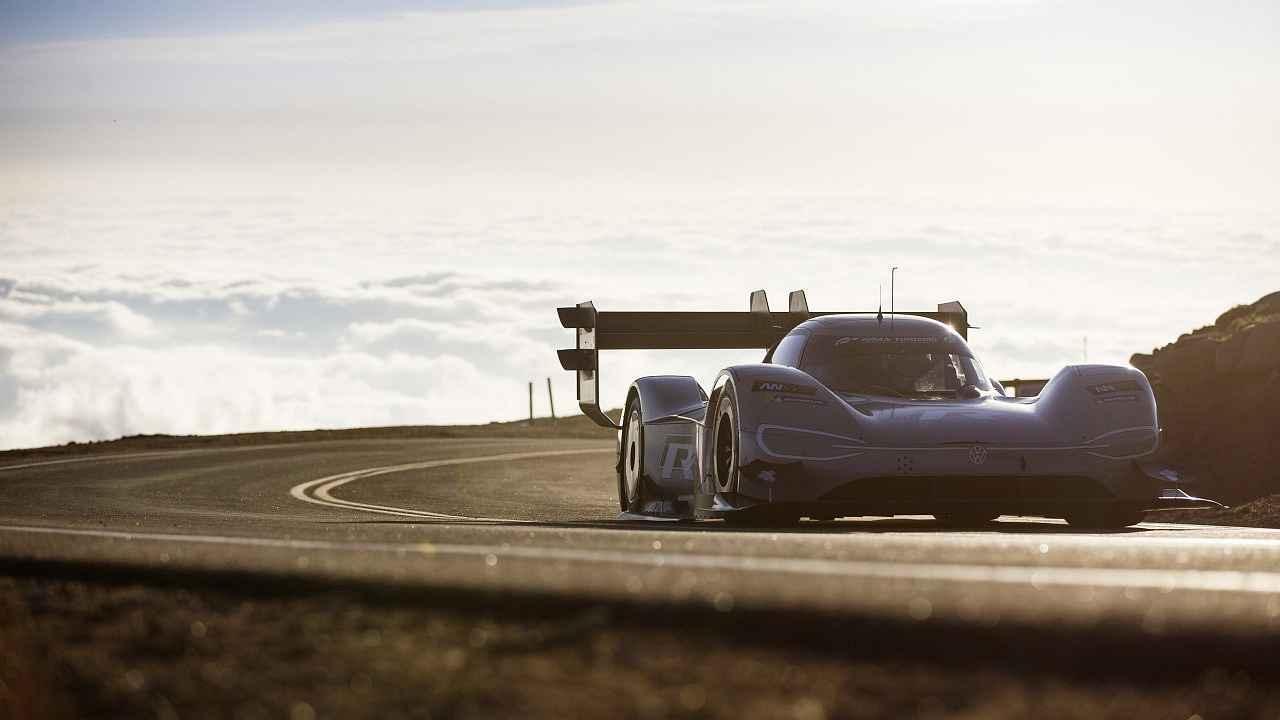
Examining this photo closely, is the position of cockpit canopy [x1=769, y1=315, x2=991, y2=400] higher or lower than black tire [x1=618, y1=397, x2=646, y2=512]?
higher

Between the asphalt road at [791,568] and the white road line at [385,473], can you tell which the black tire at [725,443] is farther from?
the asphalt road at [791,568]

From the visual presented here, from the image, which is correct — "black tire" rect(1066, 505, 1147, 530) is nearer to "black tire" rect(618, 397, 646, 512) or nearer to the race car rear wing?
"black tire" rect(618, 397, 646, 512)

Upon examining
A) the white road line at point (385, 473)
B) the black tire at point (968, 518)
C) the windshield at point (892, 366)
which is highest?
the windshield at point (892, 366)

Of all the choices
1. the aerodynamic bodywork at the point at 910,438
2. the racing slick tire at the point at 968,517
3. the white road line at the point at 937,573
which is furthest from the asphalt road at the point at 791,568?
the racing slick tire at the point at 968,517

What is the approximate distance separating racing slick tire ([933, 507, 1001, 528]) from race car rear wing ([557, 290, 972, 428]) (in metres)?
4.33

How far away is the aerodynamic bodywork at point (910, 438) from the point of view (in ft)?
35.3

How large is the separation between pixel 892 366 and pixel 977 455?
1.99 m

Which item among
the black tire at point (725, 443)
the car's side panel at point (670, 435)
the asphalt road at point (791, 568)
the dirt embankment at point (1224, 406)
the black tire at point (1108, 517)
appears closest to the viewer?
the asphalt road at point (791, 568)

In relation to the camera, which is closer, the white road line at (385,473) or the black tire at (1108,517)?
the black tire at (1108,517)

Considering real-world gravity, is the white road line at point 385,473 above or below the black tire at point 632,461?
below

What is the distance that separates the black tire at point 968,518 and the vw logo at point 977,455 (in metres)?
0.37

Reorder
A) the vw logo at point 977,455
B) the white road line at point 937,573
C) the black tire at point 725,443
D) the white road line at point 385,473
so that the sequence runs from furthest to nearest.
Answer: the white road line at point 385,473
the black tire at point 725,443
the vw logo at point 977,455
the white road line at point 937,573

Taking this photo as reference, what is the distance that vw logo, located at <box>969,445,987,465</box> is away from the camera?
423 inches

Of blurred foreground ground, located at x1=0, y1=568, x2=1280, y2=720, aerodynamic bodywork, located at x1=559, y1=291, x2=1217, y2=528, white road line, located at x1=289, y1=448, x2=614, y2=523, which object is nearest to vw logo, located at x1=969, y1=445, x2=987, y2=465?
aerodynamic bodywork, located at x1=559, y1=291, x2=1217, y2=528
